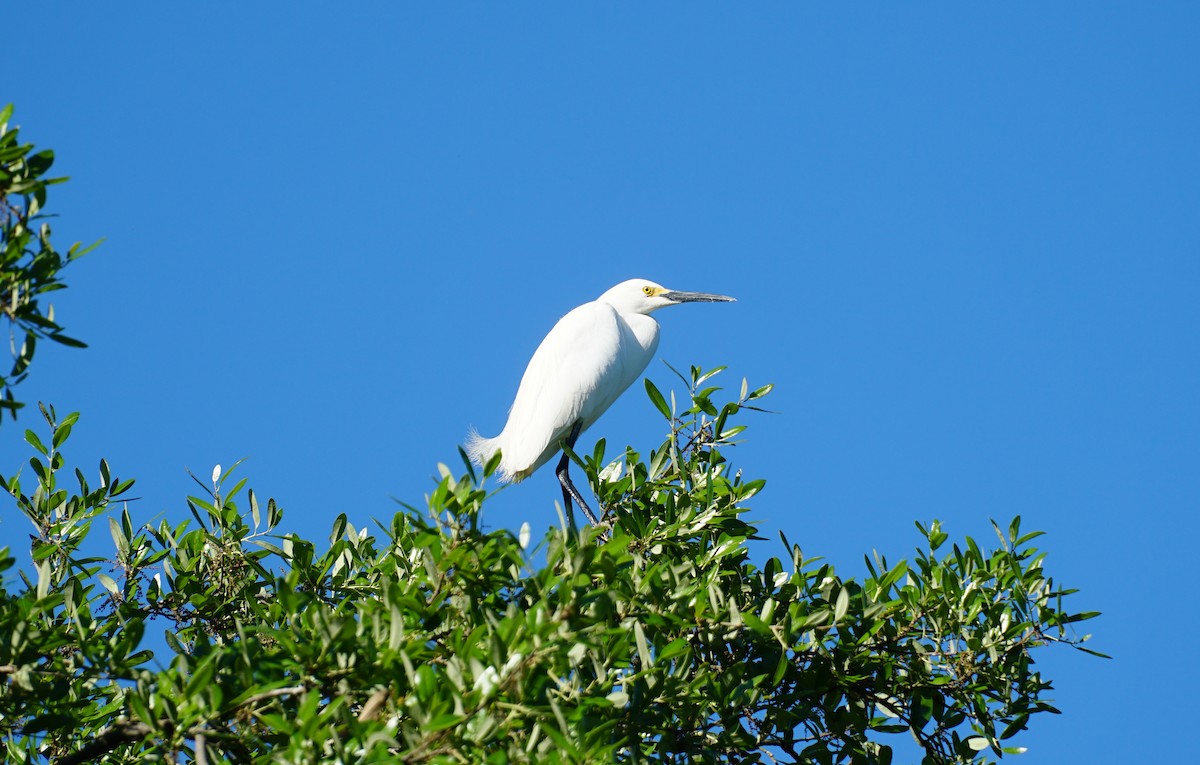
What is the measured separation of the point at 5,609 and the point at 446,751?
42.9 inches

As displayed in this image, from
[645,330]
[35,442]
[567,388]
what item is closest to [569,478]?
[567,388]

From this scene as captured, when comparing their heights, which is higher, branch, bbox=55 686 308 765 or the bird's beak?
the bird's beak

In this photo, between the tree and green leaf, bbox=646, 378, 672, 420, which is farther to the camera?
green leaf, bbox=646, 378, 672, 420

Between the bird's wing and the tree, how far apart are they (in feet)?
6.79

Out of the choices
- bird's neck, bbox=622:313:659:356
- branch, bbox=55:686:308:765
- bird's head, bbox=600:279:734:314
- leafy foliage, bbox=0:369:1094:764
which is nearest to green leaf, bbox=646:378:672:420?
leafy foliage, bbox=0:369:1094:764

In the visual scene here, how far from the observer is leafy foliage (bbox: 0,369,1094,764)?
2295 millimetres

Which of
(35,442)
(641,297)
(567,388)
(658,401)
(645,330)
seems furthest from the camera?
(641,297)

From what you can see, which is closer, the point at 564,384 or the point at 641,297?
the point at 564,384

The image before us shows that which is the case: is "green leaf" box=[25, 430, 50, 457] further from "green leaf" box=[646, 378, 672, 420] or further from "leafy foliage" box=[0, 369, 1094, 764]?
"green leaf" box=[646, 378, 672, 420]

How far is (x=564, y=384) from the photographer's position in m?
6.16

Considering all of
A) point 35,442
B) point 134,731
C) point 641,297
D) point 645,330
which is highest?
point 641,297

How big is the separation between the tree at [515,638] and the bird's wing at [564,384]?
207cm

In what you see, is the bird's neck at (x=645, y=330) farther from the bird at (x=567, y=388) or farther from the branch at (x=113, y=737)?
the branch at (x=113, y=737)

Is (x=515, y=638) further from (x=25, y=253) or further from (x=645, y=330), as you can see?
(x=645, y=330)
